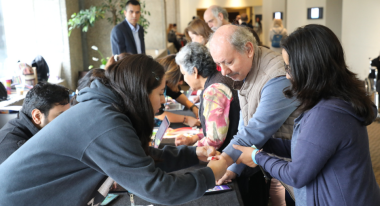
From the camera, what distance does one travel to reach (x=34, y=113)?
180 cm

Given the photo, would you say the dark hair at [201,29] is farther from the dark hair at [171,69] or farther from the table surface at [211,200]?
the table surface at [211,200]

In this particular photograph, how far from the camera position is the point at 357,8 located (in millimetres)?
7621

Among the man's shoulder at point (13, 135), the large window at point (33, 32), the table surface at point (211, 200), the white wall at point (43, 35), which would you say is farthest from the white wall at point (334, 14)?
the man's shoulder at point (13, 135)

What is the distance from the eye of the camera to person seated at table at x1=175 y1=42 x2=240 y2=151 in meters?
1.97

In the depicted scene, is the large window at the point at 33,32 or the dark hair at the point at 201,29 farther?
the large window at the point at 33,32

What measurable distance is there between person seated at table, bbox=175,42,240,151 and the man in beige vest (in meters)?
0.09

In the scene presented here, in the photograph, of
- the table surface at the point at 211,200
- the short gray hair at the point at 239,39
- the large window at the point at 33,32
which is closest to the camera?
the table surface at the point at 211,200

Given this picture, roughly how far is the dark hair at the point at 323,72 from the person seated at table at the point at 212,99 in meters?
0.80

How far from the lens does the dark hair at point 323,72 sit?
115 centimetres

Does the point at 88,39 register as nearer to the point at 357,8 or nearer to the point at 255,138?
the point at 255,138

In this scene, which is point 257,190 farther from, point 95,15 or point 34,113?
point 95,15

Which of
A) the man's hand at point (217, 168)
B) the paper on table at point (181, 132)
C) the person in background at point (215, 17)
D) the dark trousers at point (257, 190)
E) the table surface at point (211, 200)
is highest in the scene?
the person in background at point (215, 17)

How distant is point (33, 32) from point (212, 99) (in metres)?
3.70

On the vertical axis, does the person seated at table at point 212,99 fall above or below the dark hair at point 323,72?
below
